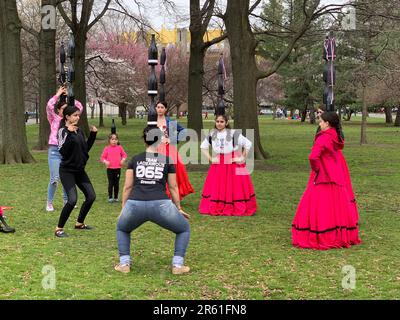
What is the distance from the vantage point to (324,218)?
7.43m

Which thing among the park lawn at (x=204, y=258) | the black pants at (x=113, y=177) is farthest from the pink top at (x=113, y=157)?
the park lawn at (x=204, y=258)

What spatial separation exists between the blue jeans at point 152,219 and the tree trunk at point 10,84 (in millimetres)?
13175

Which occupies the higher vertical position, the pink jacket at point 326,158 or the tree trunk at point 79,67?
the tree trunk at point 79,67

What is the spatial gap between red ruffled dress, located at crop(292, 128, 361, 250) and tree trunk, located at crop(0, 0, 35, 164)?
1309 cm

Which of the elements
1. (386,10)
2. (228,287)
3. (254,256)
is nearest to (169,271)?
(228,287)

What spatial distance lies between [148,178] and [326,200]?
2.72 meters

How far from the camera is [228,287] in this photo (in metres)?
5.73

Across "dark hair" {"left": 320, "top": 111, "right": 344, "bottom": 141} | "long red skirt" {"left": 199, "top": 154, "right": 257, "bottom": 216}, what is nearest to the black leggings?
A: "long red skirt" {"left": 199, "top": 154, "right": 257, "bottom": 216}

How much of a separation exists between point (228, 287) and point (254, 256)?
4.48 feet

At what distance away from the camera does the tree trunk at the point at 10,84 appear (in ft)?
59.3
